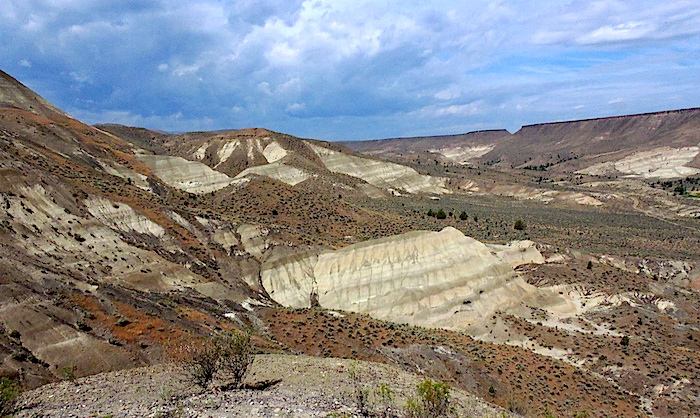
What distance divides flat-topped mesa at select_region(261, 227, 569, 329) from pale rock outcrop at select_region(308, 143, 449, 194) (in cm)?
7055

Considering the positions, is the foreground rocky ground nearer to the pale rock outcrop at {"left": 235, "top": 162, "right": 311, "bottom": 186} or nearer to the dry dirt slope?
the dry dirt slope

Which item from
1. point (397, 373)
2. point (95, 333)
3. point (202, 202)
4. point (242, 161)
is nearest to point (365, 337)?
point (397, 373)

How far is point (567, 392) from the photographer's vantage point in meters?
26.3

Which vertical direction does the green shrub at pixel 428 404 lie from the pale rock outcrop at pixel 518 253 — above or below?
above

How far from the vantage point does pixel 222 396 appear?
14711mm

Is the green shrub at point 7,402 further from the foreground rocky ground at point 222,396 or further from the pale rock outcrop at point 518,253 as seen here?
the pale rock outcrop at point 518,253

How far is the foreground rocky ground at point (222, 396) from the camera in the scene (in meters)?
13.3

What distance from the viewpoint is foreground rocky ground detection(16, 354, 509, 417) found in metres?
13.3

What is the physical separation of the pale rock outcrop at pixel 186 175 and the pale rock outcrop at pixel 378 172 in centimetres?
4270

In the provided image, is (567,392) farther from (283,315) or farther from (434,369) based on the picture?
(283,315)

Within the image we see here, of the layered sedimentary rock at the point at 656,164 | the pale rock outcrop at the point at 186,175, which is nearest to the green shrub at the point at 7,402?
the pale rock outcrop at the point at 186,175

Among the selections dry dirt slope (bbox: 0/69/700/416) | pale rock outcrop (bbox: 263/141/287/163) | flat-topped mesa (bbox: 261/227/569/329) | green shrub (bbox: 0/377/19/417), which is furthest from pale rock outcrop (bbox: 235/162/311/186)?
green shrub (bbox: 0/377/19/417)

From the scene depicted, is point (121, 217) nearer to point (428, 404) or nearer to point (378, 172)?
point (428, 404)

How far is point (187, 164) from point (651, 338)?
71.3m
